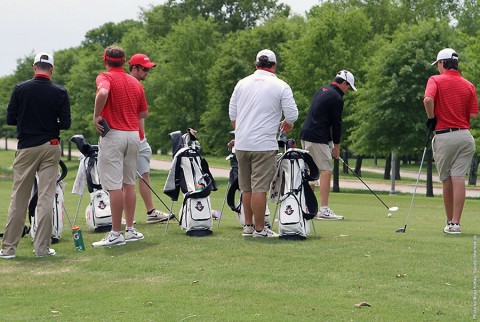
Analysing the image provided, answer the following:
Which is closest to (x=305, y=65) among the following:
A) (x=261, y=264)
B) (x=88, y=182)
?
(x=88, y=182)

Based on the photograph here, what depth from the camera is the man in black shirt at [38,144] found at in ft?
34.1

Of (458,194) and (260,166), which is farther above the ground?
(260,166)

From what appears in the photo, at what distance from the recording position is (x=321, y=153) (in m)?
14.6

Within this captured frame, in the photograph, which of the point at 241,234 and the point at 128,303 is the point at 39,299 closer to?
the point at 128,303

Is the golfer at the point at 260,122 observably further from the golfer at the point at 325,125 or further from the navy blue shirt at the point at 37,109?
the golfer at the point at 325,125

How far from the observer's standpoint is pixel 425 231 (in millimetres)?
12562

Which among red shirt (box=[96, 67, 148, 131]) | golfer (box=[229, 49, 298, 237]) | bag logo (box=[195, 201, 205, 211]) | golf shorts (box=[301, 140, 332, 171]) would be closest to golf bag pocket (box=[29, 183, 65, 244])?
red shirt (box=[96, 67, 148, 131])

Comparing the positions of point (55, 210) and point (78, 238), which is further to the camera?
point (55, 210)

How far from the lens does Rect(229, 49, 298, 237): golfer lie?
11117 millimetres

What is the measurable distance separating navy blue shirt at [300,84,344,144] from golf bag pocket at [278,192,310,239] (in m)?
3.17

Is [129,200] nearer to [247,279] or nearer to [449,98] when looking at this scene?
[247,279]

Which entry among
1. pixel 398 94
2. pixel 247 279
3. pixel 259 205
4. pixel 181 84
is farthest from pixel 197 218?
pixel 181 84

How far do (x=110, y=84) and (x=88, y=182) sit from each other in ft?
9.06

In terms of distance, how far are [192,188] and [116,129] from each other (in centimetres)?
165
